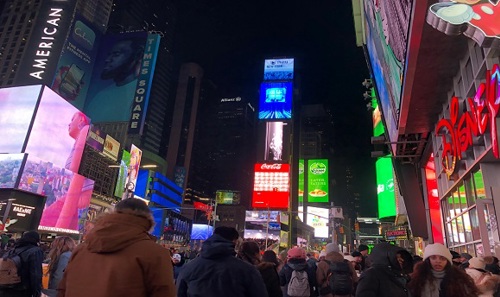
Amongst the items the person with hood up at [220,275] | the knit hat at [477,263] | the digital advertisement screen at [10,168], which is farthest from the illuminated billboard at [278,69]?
the person with hood up at [220,275]

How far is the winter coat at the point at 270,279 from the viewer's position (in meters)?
5.44

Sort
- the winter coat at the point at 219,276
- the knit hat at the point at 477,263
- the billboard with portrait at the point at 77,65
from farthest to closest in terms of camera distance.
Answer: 1. the billboard with portrait at the point at 77,65
2. the knit hat at the point at 477,263
3. the winter coat at the point at 219,276

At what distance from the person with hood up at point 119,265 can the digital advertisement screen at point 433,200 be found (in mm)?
17312

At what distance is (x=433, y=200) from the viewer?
691 inches

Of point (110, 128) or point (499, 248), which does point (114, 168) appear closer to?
point (110, 128)

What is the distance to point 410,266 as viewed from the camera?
4160 millimetres

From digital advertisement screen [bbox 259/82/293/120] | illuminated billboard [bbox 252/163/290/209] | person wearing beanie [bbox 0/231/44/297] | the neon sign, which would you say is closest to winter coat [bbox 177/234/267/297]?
person wearing beanie [bbox 0/231/44/297]

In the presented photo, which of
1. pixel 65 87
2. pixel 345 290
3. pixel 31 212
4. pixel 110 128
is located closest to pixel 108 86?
pixel 65 87

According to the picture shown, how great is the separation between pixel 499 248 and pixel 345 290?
182 inches

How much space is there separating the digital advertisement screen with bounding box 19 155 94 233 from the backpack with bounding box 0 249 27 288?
34.6 m

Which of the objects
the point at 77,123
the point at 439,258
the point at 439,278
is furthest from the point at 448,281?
the point at 77,123

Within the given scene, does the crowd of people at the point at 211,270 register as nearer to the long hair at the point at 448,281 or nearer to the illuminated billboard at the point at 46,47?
the long hair at the point at 448,281

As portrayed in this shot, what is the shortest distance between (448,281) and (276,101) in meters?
68.4

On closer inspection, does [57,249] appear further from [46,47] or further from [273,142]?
[273,142]
